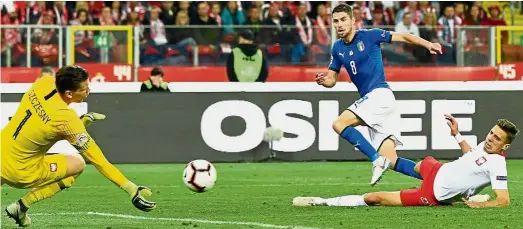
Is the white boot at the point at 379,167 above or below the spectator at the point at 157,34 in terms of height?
below

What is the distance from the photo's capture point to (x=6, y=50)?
2031 cm

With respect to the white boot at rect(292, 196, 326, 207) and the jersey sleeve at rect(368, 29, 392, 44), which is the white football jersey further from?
the jersey sleeve at rect(368, 29, 392, 44)

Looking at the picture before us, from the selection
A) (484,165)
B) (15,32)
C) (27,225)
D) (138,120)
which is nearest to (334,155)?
(138,120)

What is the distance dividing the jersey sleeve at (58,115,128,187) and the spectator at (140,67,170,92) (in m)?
8.86

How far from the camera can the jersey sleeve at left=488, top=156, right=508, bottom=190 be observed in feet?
35.4

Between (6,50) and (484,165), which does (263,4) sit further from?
(484,165)

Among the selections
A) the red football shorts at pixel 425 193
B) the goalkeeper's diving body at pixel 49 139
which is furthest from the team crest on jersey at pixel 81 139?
the red football shorts at pixel 425 193

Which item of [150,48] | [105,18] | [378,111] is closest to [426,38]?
[150,48]

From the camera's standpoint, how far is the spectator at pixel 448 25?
21.1 meters

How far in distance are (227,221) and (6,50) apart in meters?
10.9

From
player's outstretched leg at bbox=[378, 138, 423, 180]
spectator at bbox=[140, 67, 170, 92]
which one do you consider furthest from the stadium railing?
player's outstretched leg at bbox=[378, 138, 423, 180]

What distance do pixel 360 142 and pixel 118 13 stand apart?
10.5 meters

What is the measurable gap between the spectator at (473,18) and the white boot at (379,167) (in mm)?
10833

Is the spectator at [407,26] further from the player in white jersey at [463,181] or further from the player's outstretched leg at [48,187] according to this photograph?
the player's outstretched leg at [48,187]
